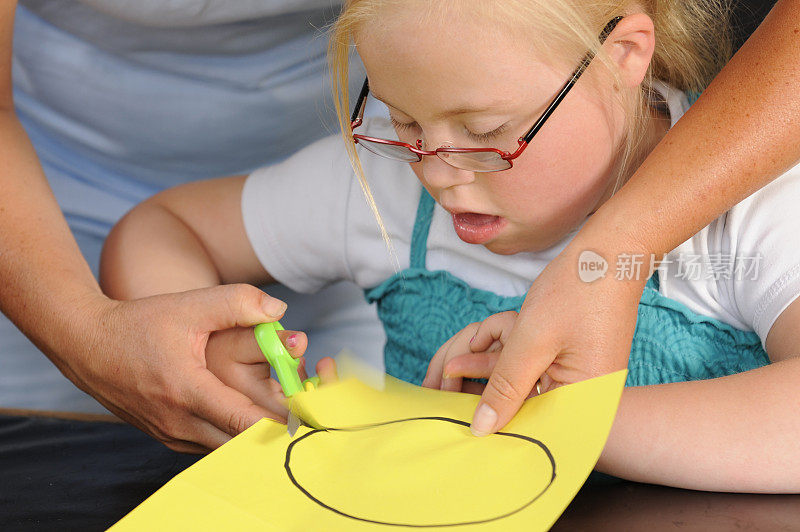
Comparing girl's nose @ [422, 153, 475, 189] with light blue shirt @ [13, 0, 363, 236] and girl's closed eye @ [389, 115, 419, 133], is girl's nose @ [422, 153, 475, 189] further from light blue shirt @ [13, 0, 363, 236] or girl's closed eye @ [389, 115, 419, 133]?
light blue shirt @ [13, 0, 363, 236]

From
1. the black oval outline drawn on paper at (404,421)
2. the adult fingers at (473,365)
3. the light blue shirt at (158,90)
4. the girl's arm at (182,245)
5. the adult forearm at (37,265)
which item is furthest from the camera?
the light blue shirt at (158,90)

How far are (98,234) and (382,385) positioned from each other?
24.8 inches

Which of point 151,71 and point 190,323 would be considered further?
point 151,71

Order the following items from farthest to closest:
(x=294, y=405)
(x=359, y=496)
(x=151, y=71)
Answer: (x=151, y=71) < (x=294, y=405) < (x=359, y=496)

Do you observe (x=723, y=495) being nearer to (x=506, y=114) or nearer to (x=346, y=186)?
(x=506, y=114)

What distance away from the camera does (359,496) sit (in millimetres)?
596

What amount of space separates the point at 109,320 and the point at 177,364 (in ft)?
0.38

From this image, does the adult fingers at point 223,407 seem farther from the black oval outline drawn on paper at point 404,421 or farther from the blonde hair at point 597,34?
the blonde hair at point 597,34

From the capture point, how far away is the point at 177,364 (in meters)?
0.80

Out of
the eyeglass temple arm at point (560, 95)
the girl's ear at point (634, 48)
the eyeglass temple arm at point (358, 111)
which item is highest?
the girl's ear at point (634, 48)

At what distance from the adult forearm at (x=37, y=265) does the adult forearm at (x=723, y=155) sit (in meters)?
0.55

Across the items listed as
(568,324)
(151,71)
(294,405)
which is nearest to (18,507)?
(294,405)

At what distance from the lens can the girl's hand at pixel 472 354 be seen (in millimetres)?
756

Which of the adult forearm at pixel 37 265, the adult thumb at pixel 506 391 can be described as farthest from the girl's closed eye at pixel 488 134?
the adult forearm at pixel 37 265
